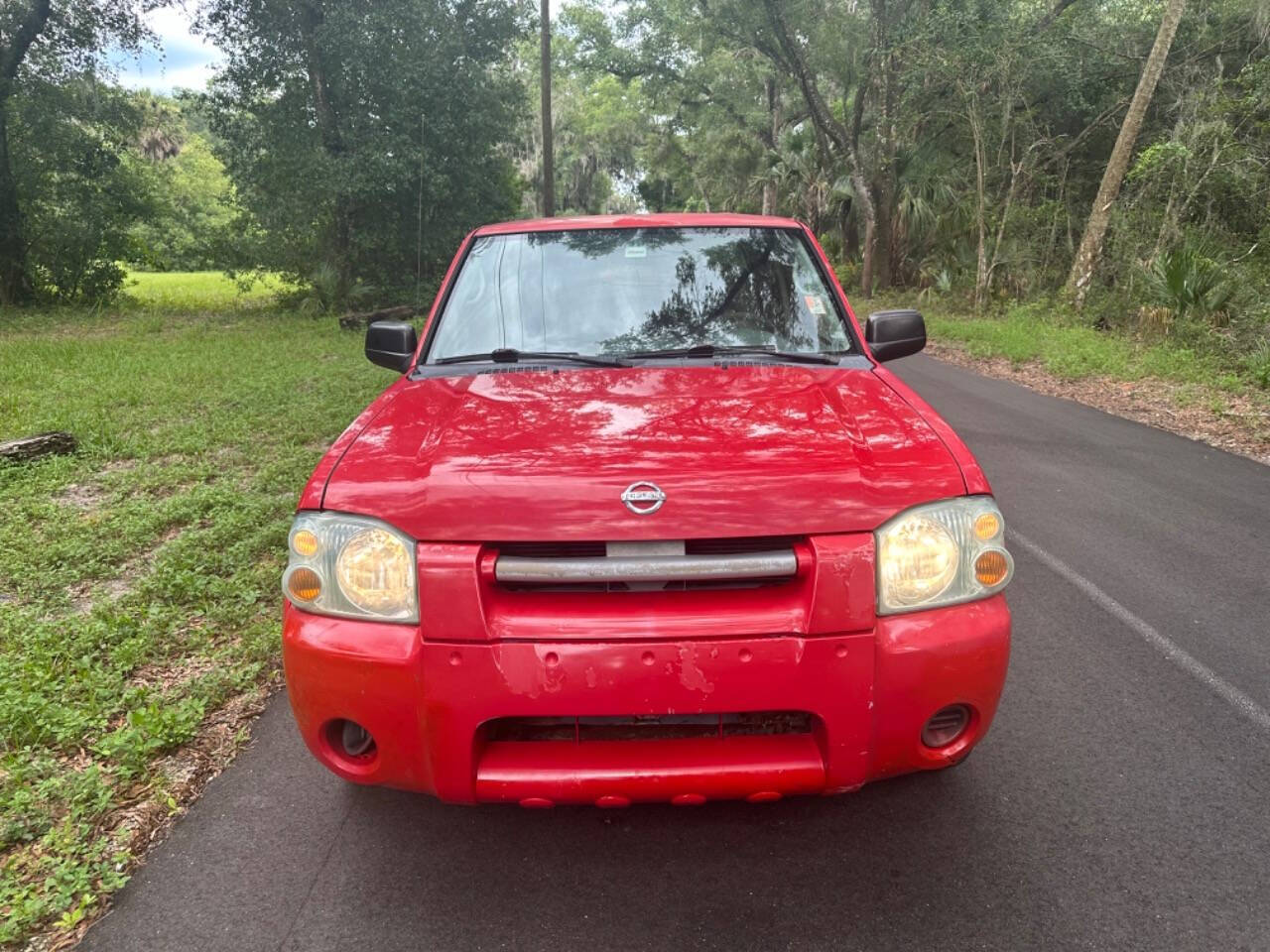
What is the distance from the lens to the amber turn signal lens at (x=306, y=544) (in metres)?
2.09

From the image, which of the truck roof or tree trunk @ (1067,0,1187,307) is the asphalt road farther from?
tree trunk @ (1067,0,1187,307)

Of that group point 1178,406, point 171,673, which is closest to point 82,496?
point 171,673

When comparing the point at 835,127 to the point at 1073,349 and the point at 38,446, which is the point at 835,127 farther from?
the point at 38,446

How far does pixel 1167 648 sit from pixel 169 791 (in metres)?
3.77

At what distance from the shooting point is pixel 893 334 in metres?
3.30

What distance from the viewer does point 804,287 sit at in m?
3.30

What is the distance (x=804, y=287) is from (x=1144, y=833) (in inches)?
83.3

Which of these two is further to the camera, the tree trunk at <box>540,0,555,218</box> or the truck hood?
the tree trunk at <box>540,0,555,218</box>

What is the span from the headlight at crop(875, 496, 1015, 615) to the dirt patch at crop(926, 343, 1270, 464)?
5948 mm

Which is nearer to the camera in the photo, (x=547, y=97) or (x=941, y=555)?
(x=941, y=555)

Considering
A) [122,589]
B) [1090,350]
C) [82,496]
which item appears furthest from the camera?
[1090,350]

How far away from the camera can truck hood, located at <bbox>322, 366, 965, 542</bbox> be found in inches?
77.6

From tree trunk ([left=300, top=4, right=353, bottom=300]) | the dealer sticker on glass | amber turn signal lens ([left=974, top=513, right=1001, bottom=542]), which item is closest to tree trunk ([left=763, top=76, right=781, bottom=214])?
tree trunk ([left=300, top=4, right=353, bottom=300])

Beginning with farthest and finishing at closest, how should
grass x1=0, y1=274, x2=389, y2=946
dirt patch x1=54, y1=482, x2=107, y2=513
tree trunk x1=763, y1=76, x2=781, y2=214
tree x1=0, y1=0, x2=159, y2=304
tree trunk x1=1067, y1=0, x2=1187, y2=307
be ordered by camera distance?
1. tree trunk x1=763, y1=76, x2=781, y2=214
2. tree x1=0, y1=0, x2=159, y2=304
3. tree trunk x1=1067, y1=0, x2=1187, y2=307
4. dirt patch x1=54, y1=482, x2=107, y2=513
5. grass x1=0, y1=274, x2=389, y2=946
